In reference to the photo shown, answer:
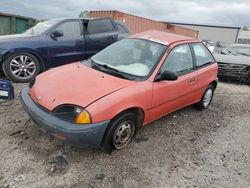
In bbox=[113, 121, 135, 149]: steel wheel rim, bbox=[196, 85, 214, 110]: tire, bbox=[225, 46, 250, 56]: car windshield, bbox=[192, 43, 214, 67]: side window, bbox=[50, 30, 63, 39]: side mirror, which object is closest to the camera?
bbox=[113, 121, 135, 149]: steel wheel rim

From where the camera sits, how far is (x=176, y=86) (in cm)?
430

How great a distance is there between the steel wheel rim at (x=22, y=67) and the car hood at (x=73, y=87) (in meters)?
2.33

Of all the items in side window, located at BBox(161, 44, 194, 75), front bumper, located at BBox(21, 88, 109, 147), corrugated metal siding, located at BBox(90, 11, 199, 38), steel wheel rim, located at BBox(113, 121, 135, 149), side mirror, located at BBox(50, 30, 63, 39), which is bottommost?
steel wheel rim, located at BBox(113, 121, 135, 149)

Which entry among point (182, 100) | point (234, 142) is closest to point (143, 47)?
point (182, 100)

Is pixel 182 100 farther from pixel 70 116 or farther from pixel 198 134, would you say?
pixel 70 116

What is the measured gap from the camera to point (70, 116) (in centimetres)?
319

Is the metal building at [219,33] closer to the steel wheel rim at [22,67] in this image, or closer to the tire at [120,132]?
the steel wheel rim at [22,67]

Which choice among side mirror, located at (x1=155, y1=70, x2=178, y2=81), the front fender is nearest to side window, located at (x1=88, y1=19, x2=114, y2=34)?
side mirror, located at (x1=155, y1=70, x2=178, y2=81)

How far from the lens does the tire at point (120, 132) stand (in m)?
3.37

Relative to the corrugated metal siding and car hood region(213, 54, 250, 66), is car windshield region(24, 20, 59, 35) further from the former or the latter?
the corrugated metal siding

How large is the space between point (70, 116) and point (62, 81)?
→ 69cm

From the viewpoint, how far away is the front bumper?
3.08 m

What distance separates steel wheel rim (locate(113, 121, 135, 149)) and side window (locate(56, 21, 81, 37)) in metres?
3.99

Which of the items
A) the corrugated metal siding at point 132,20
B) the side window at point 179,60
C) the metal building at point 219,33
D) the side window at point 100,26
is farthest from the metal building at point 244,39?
the side window at point 179,60
